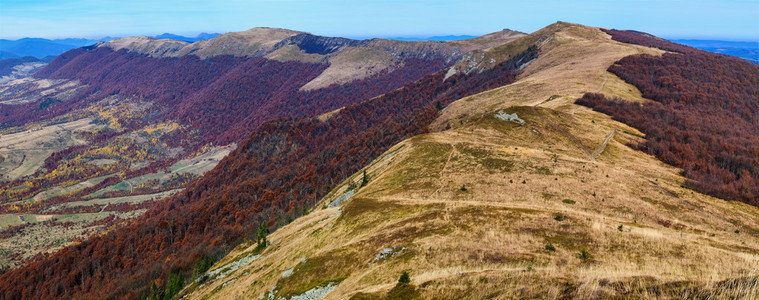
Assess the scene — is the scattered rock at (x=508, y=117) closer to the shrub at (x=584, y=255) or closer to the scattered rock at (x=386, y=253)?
the shrub at (x=584, y=255)

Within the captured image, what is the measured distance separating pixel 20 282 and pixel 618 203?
22707 cm

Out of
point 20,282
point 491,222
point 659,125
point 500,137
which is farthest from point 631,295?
point 20,282

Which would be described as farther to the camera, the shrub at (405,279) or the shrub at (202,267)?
the shrub at (202,267)

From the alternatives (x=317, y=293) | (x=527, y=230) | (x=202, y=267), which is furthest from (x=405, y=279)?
(x=202, y=267)

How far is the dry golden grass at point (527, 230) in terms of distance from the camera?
2077 centimetres

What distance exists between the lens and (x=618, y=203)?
42.4 metres

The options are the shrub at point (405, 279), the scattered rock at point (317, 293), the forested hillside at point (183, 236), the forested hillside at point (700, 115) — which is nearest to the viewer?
the shrub at point (405, 279)

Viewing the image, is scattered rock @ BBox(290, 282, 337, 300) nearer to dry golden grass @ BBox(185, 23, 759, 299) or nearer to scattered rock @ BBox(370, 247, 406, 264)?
dry golden grass @ BBox(185, 23, 759, 299)

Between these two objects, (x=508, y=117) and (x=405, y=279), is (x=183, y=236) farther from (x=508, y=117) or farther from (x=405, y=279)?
(x=405, y=279)

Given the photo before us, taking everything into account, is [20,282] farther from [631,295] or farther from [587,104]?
[587,104]

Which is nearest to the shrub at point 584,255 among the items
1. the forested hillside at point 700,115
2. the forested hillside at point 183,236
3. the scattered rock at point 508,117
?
the forested hillside at point 700,115

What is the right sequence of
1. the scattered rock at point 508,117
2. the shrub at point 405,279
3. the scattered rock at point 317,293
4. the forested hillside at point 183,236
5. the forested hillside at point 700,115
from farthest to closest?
the forested hillside at point 183,236, the scattered rock at point 508,117, the forested hillside at point 700,115, the scattered rock at point 317,293, the shrub at point 405,279

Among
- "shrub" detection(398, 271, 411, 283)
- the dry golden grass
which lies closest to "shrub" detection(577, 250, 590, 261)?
the dry golden grass

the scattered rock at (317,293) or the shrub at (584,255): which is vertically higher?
the shrub at (584,255)
